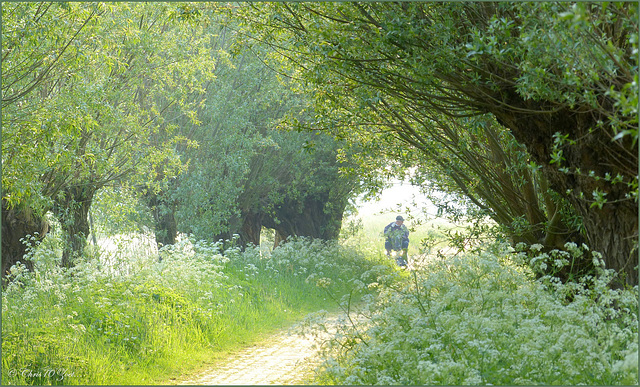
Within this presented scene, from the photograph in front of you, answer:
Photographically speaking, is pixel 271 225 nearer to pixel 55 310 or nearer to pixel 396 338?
pixel 55 310

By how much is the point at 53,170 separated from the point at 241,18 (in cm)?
577

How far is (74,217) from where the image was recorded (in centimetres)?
1396

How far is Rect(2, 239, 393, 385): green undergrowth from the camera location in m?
7.46

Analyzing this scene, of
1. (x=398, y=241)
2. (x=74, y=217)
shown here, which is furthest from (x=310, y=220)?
(x=74, y=217)

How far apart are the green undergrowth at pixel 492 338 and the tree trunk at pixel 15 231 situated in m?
7.64

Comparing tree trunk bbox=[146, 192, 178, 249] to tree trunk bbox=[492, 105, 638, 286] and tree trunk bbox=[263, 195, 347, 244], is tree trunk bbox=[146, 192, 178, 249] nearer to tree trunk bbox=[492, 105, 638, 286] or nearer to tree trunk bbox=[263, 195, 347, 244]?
tree trunk bbox=[263, 195, 347, 244]

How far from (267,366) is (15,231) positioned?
660 centimetres

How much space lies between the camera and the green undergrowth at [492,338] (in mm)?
5363

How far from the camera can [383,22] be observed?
6.97 m

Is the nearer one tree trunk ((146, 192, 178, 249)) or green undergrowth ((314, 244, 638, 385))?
green undergrowth ((314, 244, 638, 385))

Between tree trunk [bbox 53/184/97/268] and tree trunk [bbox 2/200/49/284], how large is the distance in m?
1.09

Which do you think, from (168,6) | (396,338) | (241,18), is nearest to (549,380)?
(396,338)

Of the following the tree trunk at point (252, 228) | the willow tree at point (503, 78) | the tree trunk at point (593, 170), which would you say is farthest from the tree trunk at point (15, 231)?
the tree trunk at point (252, 228)

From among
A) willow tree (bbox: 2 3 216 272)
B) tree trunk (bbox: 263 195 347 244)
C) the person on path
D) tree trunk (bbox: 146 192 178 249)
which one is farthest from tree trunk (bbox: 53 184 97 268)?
tree trunk (bbox: 263 195 347 244)
